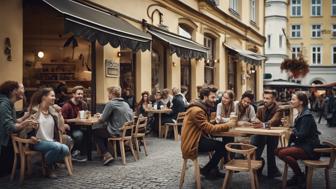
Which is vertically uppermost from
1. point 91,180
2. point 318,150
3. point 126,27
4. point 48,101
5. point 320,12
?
point 320,12

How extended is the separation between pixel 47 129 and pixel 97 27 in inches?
107

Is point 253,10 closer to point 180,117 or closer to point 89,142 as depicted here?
point 180,117

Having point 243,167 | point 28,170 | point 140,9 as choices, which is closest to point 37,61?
point 140,9

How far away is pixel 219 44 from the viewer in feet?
64.2

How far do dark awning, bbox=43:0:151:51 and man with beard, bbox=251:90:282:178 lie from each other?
3599 mm

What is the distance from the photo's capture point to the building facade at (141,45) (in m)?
8.04

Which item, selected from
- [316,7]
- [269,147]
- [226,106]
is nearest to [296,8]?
[316,7]

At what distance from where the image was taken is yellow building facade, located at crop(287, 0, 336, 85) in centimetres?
5144

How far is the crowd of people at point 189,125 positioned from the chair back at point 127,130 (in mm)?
113

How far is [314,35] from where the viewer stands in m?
52.3

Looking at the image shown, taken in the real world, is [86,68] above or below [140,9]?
below

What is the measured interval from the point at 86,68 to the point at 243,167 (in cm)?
854

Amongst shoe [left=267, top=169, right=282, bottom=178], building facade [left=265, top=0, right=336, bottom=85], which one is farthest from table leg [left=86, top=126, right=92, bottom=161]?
building facade [left=265, top=0, right=336, bottom=85]

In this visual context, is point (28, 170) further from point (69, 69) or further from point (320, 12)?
point (320, 12)
